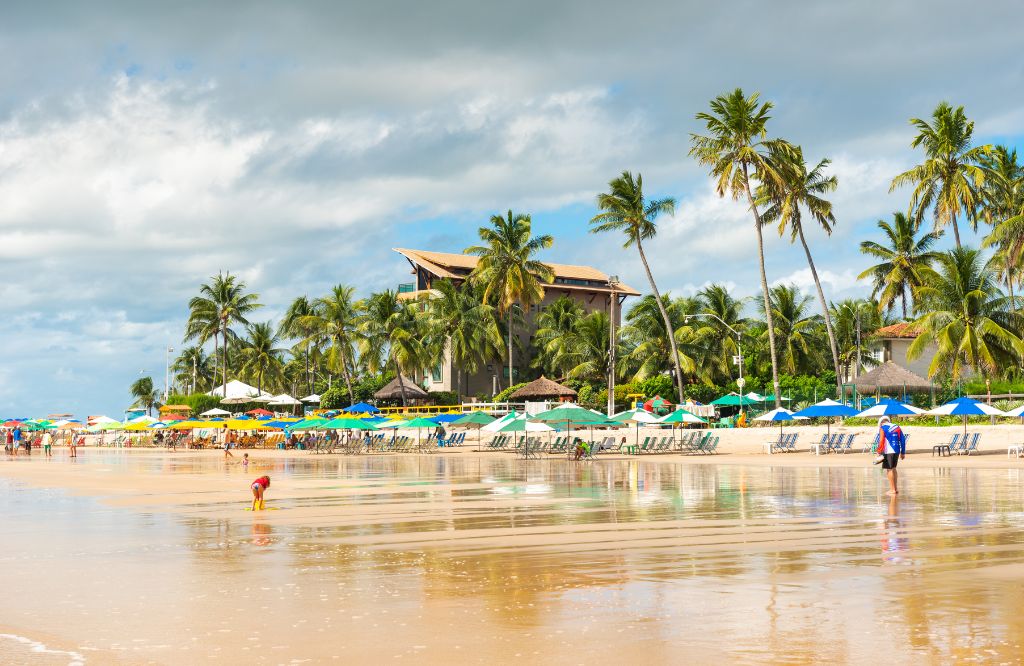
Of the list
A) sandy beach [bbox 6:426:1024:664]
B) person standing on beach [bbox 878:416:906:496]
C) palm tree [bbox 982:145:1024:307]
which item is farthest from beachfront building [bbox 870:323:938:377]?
person standing on beach [bbox 878:416:906:496]

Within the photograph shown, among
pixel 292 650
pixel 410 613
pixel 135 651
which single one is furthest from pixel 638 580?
pixel 135 651

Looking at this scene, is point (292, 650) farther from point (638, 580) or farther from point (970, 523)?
point (970, 523)

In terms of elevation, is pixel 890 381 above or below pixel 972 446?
above

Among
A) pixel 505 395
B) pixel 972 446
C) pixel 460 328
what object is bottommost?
pixel 972 446

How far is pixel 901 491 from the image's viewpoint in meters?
21.3

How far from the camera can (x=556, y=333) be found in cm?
7088

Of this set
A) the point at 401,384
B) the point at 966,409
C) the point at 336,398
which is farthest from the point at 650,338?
the point at 966,409

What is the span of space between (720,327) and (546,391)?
12.0 meters

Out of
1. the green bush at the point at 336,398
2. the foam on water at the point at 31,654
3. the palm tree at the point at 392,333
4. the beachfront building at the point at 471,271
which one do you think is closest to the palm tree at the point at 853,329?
the beachfront building at the point at 471,271

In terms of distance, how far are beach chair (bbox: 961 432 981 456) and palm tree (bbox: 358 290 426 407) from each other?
3932cm

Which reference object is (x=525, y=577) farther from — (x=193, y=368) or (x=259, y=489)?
(x=193, y=368)

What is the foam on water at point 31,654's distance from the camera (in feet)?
23.2

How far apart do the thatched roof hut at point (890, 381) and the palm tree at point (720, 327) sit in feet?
37.2

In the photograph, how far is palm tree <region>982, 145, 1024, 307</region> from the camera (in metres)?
44.2
